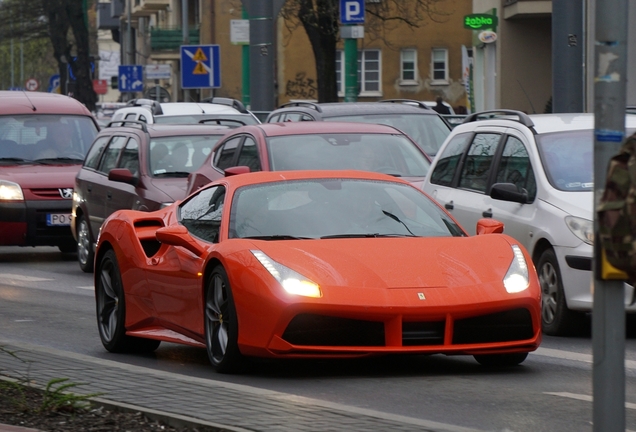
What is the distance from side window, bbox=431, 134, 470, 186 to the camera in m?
12.9

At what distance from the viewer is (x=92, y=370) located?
8.50m

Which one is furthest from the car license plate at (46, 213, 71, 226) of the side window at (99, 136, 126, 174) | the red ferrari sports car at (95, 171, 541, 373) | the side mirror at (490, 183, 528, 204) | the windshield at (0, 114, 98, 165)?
the red ferrari sports car at (95, 171, 541, 373)

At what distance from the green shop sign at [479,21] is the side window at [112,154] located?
12.0 m

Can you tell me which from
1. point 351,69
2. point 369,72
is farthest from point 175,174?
point 369,72

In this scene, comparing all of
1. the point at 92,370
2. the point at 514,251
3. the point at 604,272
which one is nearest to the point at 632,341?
the point at 514,251

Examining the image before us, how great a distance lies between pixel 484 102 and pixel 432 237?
3747 cm

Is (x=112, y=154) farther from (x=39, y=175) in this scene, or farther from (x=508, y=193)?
(x=508, y=193)

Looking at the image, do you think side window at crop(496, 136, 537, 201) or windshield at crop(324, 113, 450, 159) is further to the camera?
windshield at crop(324, 113, 450, 159)

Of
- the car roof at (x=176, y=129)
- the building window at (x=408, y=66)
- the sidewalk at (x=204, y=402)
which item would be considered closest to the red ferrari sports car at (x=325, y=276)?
the sidewalk at (x=204, y=402)

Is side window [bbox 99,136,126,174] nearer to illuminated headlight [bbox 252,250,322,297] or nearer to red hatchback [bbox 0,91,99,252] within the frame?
red hatchback [bbox 0,91,99,252]

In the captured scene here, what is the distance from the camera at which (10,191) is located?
1858cm

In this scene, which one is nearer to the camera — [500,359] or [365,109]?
[500,359]

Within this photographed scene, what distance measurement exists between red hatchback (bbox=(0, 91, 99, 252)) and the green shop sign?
32.9 feet

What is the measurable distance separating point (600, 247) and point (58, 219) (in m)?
14.4
